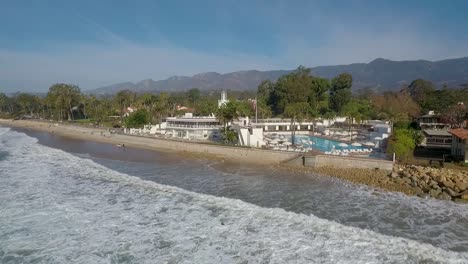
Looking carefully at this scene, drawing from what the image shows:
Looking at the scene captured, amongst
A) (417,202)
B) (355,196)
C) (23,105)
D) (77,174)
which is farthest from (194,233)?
(23,105)

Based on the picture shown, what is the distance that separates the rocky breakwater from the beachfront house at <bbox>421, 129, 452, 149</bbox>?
10.4m

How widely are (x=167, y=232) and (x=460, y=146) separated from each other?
91.0 feet

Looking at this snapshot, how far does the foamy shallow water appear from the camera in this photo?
1403cm

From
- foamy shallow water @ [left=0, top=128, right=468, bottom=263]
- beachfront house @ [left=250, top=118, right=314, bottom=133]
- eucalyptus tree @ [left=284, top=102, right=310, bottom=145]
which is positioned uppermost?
eucalyptus tree @ [left=284, top=102, right=310, bottom=145]

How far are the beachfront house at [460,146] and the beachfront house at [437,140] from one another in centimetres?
Answer: 381

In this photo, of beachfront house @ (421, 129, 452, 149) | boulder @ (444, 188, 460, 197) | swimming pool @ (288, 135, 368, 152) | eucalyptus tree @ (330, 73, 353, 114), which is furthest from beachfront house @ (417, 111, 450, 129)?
boulder @ (444, 188, 460, 197)

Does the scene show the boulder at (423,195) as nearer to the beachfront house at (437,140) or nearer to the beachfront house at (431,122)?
the beachfront house at (437,140)

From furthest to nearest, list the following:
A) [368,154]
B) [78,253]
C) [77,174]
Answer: [368,154], [77,174], [78,253]

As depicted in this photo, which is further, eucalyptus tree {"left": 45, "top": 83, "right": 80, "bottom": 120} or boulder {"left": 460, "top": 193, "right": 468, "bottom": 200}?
eucalyptus tree {"left": 45, "top": 83, "right": 80, "bottom": 120}

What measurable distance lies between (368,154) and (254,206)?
20.3 meters

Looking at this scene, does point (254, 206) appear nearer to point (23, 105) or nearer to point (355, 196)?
point (355, 196)

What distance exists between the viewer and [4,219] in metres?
17.6

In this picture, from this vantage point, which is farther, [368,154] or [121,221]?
[368,154]

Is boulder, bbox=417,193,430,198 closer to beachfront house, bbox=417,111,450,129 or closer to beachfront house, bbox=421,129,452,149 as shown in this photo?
beachfront house, bbox=421,129,452,149
